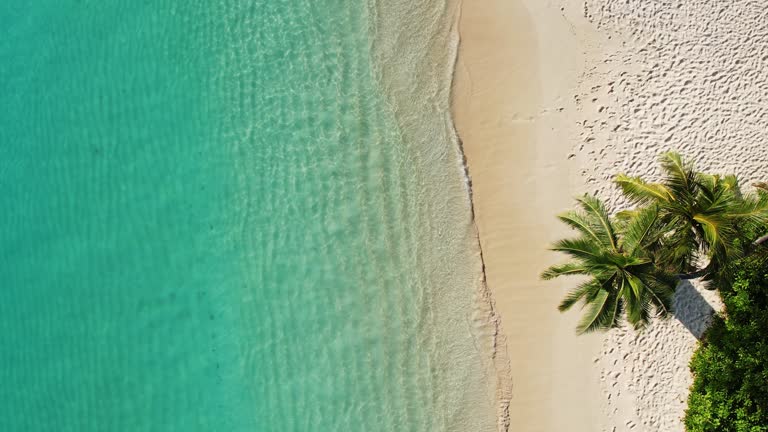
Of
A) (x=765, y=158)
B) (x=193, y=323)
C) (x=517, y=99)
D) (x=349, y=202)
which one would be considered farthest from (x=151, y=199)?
(x=765, y=158)

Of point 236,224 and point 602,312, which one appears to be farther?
point 236,224

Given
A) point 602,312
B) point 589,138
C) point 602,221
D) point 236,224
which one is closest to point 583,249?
point 602,221

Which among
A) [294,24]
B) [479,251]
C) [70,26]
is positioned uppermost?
[70,26]

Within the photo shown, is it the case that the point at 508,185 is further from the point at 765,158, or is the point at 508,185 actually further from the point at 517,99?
the point at 765,158

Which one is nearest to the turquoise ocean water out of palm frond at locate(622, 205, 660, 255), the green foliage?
palm frond at locate(622, 205, 660, 255)

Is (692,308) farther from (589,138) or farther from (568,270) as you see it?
(589,138)

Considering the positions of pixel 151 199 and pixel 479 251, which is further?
pixel 151 199
